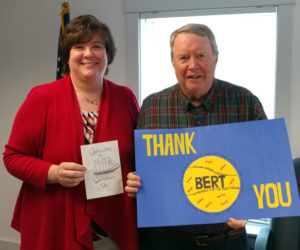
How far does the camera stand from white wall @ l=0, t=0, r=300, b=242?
7.72 ft

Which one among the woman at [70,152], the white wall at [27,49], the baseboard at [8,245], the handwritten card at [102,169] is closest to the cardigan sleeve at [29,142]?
the woman at [70,152]

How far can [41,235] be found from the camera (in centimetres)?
121

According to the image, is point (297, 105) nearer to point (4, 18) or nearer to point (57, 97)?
point (57, 97)

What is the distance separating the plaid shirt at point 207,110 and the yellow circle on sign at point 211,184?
0.17 m

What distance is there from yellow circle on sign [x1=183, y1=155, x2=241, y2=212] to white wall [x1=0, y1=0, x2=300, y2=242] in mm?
1430

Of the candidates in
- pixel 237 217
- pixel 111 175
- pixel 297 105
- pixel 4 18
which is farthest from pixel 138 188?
pixel 4 18

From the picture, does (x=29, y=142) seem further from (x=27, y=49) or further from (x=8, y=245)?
(x=8, y=245)

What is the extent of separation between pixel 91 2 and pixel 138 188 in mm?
1853

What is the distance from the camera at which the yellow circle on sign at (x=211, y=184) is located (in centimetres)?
108

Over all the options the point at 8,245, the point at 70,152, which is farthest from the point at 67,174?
the point at 8,245

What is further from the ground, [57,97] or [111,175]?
[57,97]

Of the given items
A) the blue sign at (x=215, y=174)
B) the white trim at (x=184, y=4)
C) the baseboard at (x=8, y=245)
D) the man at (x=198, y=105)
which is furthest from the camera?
the baseboard at (x=8, y=245)

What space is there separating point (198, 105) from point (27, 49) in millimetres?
2025

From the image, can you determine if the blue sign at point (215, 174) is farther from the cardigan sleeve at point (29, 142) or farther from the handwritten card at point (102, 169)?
the cardigan sleeve at point (29, 142)
